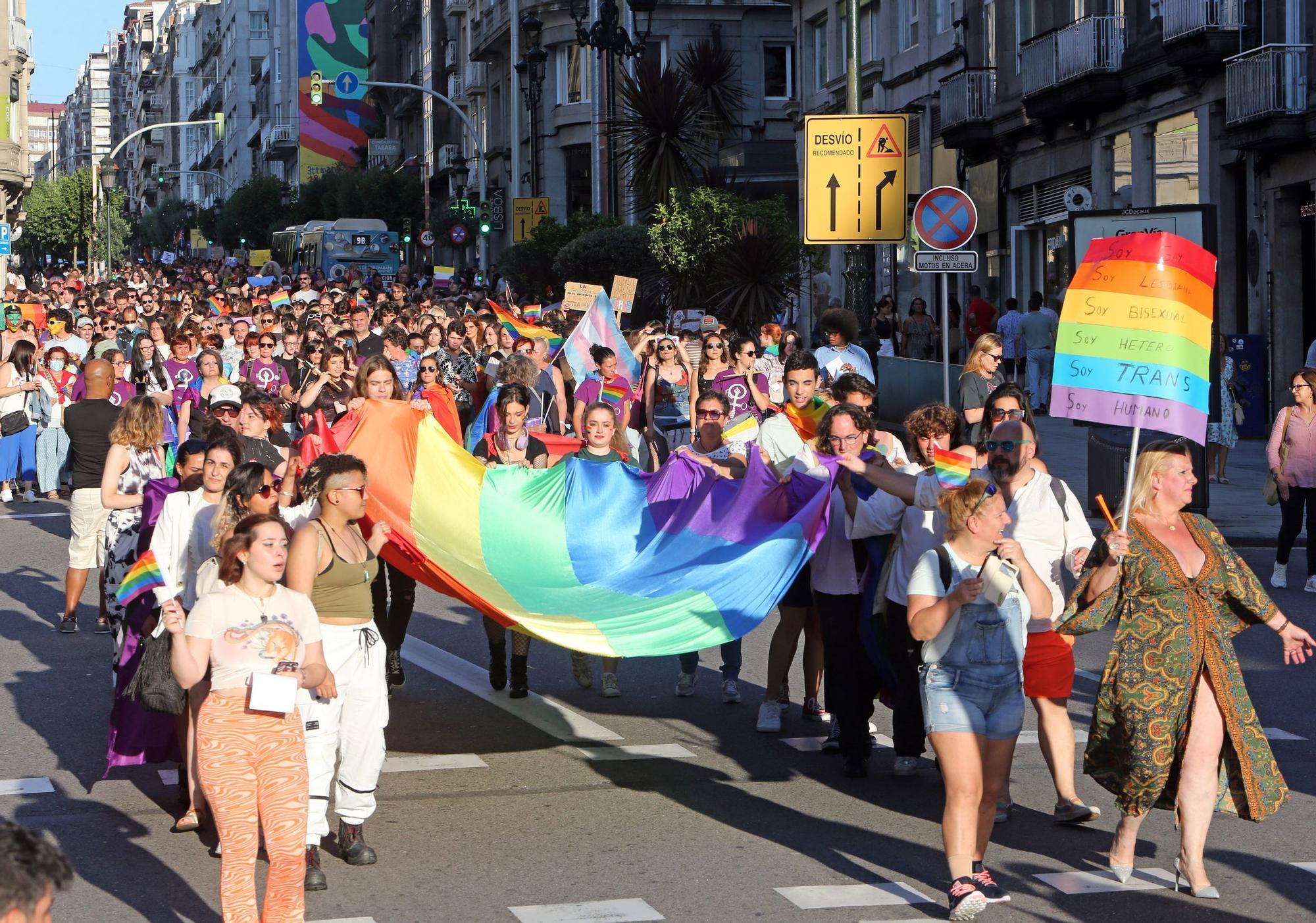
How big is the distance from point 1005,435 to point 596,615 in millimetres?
1937

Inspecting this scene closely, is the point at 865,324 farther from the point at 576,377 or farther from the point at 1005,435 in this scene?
the point at 1005,435

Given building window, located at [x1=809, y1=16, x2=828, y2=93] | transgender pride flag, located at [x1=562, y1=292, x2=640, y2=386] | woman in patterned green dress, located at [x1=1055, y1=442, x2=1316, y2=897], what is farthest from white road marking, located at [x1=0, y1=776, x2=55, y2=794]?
building window, located at [x1=809, y1=16, x2=828, y2=93]

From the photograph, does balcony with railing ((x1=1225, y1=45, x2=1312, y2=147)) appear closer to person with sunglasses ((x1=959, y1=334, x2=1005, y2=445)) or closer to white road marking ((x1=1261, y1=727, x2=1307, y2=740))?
person with sunglasses ((x1=959, y1=334, x2=1005, y2=445))

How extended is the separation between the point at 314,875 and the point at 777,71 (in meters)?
51.9

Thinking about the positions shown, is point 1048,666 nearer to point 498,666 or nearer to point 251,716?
point 251,716

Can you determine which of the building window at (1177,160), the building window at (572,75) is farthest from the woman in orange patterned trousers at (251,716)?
the building window at (572,75)

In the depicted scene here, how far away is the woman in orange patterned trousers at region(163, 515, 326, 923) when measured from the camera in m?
5.64

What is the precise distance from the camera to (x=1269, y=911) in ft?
20.4

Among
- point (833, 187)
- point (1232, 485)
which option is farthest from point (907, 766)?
point (1232, 485)

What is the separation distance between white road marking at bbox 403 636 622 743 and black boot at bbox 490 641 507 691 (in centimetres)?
5

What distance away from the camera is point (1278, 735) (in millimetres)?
8914

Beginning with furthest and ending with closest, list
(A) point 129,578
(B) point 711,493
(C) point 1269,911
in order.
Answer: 1. (B) point 711,493
2. (A) point 129,578
3. (C) point 1269,911

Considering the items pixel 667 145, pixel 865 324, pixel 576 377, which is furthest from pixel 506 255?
pixel 576 377

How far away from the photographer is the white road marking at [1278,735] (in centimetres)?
883
